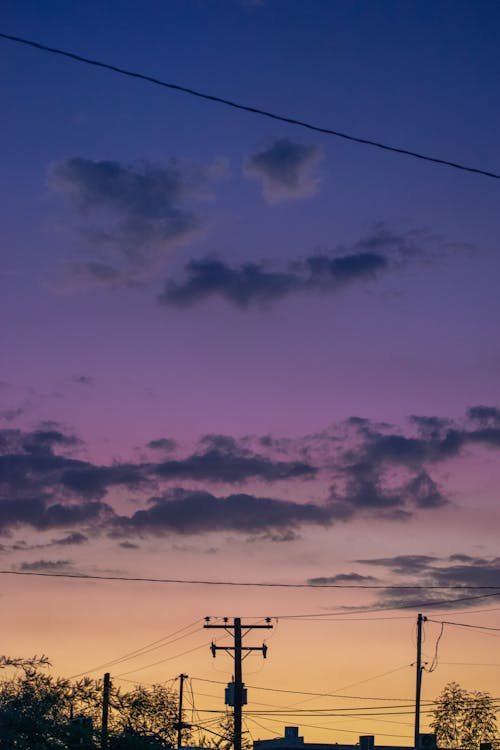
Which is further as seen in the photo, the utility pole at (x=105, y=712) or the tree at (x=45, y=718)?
the utility pole at (x=105, y=712)

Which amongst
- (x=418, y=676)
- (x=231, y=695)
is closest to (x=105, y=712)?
(x=231, y=695)

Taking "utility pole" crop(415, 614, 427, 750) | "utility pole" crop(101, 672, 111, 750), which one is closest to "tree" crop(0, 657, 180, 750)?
"utility pole" crop(101, 672, 111, 750)

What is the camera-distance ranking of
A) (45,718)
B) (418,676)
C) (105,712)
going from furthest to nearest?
(418,676)
(105,712)
(45,718)

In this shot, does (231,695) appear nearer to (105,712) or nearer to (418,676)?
(105,712)

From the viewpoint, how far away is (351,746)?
71.0 metres

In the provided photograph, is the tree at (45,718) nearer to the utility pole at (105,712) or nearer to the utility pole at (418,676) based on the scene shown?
the utility pole at (105,712)

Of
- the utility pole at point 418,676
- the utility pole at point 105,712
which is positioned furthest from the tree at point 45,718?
the utility pole at point 418,676

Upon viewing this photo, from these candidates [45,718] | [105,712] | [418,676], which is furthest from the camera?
[418,676]

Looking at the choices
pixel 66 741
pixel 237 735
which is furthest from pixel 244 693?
pixel 66 741

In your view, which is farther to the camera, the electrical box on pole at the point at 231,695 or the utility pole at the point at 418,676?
the utility pole at the point at 418,676

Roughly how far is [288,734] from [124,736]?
9685 millimetres

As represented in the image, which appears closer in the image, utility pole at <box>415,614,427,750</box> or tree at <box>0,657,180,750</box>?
tree at <box>0,657,180,750</box>

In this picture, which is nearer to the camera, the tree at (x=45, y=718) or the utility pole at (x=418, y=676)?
the tree at (x=45, y=718)

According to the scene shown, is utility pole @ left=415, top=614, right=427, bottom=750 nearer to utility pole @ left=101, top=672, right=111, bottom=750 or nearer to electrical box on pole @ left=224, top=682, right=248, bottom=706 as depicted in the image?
electrical box on pole @ left=224, top=682, right=248, bottom=706
